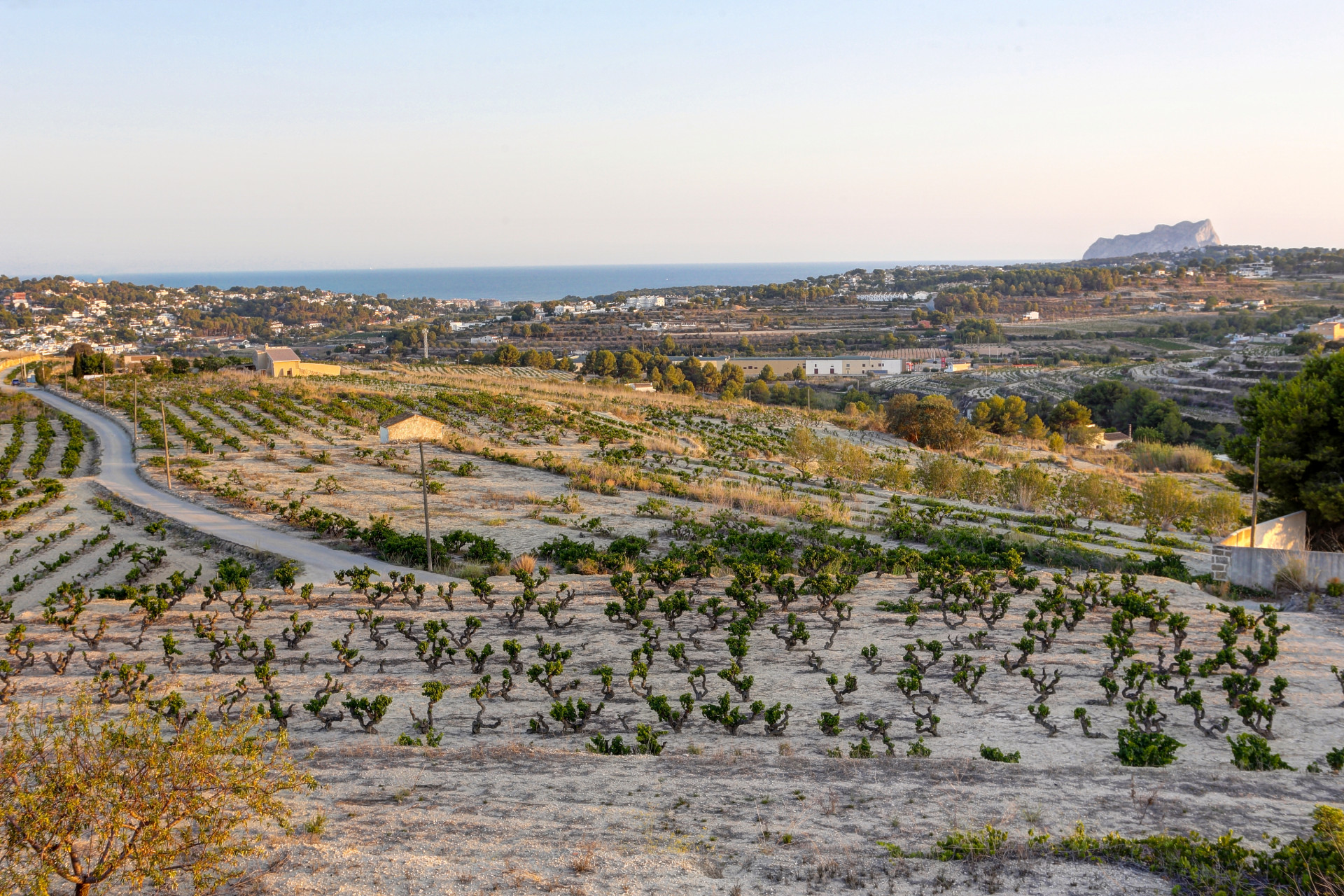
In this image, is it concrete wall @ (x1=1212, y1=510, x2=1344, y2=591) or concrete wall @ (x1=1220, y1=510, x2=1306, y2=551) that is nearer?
concrete wall @ (x1=1212, y1=510, x2=1344, y2=591)

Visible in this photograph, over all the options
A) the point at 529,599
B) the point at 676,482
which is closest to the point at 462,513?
the point at 676,482

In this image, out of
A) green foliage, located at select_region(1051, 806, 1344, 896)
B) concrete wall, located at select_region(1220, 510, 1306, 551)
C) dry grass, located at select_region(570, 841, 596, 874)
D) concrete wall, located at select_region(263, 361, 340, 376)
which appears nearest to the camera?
green foliage, located at select_region(1051, 806, 1344, 896)

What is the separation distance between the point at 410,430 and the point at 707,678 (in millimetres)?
21906

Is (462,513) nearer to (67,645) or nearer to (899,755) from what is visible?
(67,645)

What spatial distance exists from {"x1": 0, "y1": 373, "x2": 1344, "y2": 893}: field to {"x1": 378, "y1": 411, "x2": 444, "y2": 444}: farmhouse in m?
7.20

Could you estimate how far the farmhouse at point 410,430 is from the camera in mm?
29406

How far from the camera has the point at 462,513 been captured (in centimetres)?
1958

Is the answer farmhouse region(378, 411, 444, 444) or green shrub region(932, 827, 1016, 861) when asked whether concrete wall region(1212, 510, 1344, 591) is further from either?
farmhouse region(378, 411, 444, 444)

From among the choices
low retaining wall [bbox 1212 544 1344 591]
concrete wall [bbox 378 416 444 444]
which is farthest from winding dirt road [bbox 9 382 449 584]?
low retaining wall [bbox 1212 544 1344 591]

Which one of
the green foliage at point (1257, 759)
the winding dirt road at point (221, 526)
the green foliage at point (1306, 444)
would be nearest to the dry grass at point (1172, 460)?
the green foliage at point (1306, 444)

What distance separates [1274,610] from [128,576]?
17354 millimetres

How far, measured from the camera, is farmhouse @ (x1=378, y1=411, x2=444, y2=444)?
29.4 meters

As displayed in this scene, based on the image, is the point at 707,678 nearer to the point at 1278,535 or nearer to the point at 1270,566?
the point at 1270,566

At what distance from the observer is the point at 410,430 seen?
29641mm
